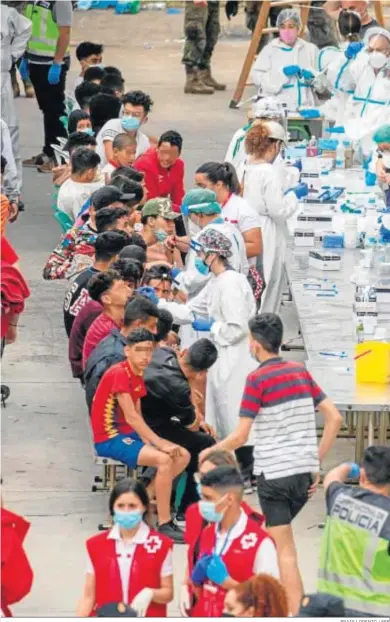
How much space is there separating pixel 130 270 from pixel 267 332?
5.69 ft

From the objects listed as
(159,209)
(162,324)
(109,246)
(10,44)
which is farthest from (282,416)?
(10,44)

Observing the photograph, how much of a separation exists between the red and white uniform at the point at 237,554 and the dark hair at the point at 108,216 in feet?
13.7

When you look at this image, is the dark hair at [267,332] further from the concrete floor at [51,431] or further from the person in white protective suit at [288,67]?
the person in white protective suit at [288,67]

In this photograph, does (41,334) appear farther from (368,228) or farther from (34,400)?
(368,228)

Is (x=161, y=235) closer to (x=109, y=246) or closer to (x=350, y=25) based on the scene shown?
(x=109, y=246)

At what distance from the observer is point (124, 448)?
9.59 metres

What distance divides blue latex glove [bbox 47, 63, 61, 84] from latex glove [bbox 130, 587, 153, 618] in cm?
1107

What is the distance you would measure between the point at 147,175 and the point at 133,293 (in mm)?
3511

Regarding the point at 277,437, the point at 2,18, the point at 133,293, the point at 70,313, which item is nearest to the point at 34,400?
the point at 70,313

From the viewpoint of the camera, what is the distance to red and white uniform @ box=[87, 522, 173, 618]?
7695 mm

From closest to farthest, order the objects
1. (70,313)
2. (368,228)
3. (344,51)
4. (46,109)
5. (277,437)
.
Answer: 1. (277,437)
2. (70,313)
3. (368,228)
4. (344,51)
5. (46,109)

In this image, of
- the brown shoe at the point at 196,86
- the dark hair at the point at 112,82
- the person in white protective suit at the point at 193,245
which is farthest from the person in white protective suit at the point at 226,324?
the brown shoe at the point at 196,86

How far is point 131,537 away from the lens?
7801 millimetres

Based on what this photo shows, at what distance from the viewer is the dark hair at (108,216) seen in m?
11.5
